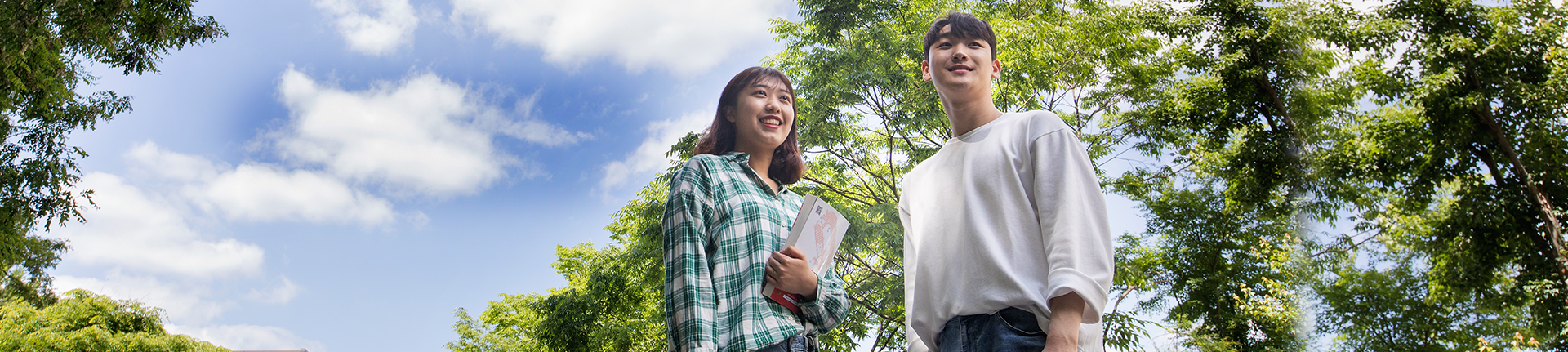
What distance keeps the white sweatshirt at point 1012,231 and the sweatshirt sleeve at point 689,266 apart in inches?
16.6

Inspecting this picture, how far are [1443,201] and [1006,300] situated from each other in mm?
11667

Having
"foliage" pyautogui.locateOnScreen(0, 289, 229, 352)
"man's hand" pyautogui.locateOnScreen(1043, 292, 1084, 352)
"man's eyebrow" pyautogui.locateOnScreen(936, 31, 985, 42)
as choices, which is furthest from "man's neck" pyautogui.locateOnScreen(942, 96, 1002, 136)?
"foliage" pyautogui.locateOnScreen(0, 289, 229, 352)

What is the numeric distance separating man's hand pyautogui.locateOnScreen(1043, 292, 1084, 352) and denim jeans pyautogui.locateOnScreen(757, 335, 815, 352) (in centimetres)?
64

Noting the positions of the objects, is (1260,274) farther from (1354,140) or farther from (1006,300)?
(1006,300)

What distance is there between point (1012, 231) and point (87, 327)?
16.3 metres

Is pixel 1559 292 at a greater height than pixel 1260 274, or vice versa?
pixel 1260 274

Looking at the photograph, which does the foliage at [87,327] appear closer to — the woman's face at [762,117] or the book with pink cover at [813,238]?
the woman's face at [762,117]

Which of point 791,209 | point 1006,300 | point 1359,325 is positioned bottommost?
point 1006,300

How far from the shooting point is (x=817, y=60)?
7.82 meters

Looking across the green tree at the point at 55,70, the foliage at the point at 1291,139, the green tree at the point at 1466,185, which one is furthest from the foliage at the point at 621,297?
the green tree at the point at 1466,185

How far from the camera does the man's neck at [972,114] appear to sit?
1307 millimetres

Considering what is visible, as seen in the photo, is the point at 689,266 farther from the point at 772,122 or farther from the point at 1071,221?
the point at 1071,221

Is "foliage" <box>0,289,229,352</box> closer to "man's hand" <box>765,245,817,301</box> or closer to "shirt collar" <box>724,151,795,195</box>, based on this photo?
"shirt collar" <box>724,151,795,195</box>

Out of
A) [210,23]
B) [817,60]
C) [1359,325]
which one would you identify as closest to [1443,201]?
[1359,325]
